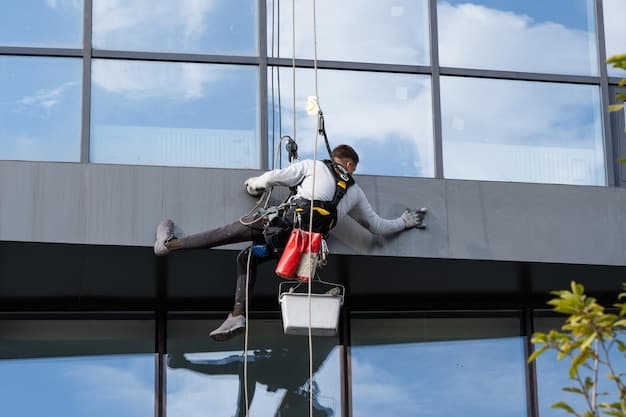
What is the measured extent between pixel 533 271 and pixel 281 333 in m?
2.11

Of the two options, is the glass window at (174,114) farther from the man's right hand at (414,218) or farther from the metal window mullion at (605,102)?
the metal window mullion at (605,102)

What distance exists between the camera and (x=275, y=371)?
11.2 meters

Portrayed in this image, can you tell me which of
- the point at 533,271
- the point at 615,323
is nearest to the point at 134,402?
the point at 533,271

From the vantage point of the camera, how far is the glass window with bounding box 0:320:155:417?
35.8 ft

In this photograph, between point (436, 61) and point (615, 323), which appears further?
point (436, 61)

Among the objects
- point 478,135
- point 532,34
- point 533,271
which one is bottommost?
point 533,271

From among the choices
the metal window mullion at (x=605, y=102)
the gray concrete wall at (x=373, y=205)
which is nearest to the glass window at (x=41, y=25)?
the gray concrete wall at (x=373, y=205)

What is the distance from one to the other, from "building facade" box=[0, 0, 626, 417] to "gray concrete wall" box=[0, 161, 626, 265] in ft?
0.05

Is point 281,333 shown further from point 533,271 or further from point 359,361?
point 533,271

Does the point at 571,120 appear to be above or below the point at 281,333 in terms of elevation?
above

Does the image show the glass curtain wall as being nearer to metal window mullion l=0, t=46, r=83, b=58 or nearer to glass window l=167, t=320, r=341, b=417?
metal window mullion l=0, t=46, r=83, b=58

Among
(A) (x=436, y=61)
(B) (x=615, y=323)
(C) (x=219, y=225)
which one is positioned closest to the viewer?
(B) (x=615, y=323)

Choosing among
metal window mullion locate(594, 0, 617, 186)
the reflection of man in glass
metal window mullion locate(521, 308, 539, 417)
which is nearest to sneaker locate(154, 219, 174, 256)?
the reflection of man in glass

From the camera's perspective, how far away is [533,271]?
430 inches
